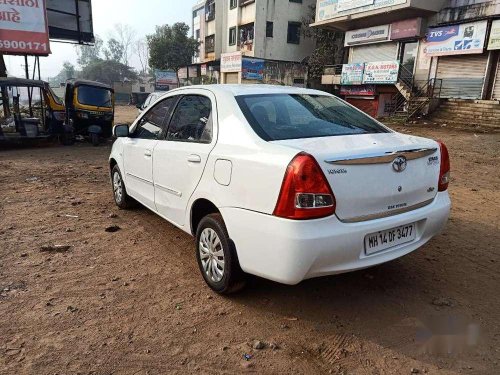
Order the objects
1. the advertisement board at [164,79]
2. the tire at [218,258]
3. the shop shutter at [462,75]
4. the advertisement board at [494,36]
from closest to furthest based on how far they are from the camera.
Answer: the tire at [218,258]
the advertisement board at [494,36]
the shop shutter at [462,75]
the advertisement board at [164,79]

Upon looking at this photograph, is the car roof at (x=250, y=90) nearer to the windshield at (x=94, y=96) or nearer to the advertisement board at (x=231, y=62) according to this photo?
the windshield at (x=94, y=96)

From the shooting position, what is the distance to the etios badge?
8.69 ft

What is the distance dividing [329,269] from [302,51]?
35.9m

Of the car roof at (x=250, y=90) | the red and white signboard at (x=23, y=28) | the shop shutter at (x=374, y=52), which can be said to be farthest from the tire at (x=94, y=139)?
the shop shutter at (x=374, y=52)

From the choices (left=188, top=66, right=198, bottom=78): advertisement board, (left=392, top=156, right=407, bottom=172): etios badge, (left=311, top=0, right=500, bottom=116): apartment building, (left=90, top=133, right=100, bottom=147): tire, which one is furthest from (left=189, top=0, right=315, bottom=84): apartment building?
(left=392, top=156, right=407, bottom=172): etios badge

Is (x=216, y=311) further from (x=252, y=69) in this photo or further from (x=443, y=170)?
(x=252, y=69)

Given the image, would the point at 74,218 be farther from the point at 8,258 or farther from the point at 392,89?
the point at 392,89

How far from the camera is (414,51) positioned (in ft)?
75.3

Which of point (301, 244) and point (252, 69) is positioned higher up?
point (252, 69)

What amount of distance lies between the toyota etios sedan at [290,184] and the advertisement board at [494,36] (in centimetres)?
1848

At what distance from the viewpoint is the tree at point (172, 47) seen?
4472cm

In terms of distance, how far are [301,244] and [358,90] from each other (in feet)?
83.1

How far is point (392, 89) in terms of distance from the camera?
23703mm

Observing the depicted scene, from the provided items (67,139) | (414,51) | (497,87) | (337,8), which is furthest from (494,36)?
(67,139)
